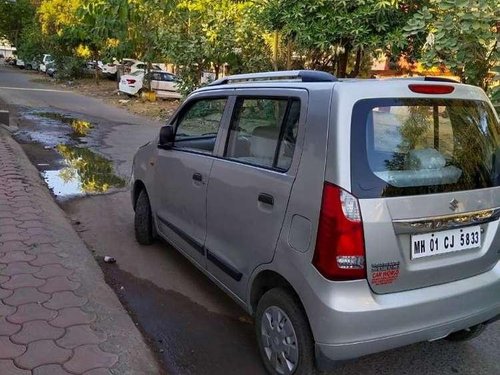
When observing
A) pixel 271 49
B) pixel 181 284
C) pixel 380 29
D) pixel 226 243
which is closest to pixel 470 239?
pixel 226 243

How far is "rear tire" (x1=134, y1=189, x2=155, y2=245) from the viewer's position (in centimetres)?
481

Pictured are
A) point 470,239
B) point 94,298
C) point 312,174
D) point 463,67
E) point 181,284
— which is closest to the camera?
point 312,174

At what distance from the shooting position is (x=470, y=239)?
2.65 m

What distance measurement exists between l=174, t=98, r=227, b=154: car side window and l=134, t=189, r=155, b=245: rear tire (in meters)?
0.89

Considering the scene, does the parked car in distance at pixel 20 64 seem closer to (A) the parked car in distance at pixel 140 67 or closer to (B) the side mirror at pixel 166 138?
(A) the parked car in distance at pixel 140 67

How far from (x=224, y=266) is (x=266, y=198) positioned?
709 millimetres

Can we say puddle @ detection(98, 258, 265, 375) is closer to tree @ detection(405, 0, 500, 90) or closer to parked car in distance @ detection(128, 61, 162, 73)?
tree @ detection(405, 0, 500, 90)

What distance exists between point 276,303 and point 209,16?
12.2 meters

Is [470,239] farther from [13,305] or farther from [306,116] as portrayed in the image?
[13,305]

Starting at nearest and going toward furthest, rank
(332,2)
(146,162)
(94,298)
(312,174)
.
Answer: (312,174) → (94,298) → (146,162) → (332,2)

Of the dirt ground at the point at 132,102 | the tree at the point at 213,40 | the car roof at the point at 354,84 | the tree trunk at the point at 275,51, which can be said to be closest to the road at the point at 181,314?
the car roof at the point at 354,84

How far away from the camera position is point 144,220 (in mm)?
4859

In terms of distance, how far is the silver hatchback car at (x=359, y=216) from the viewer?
2354mm

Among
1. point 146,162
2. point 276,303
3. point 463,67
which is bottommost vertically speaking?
point 276,303
